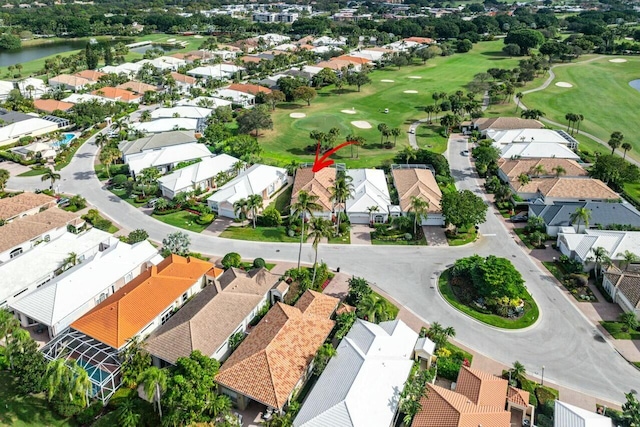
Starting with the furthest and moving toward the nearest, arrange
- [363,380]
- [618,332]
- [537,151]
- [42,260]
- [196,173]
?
[537,151], [196,173], [42,260], [618,332], [363,380]

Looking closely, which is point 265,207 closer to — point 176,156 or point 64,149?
point 176,156

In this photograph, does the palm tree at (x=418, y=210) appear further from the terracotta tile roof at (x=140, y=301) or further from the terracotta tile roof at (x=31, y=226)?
the terracotta tile roof at (x=31, y=226)

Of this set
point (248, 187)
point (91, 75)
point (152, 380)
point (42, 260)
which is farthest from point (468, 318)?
point (91, 75)

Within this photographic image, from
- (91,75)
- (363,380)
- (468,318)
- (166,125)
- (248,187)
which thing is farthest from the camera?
(91,75)

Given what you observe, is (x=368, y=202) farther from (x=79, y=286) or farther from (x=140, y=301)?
(x=79, y=286)

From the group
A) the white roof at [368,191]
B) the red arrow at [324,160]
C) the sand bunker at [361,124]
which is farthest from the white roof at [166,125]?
the white roof at [368,191]

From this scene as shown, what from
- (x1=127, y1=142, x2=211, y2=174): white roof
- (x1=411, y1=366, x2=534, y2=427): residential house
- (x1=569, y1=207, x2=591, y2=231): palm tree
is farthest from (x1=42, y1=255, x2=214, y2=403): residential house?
(x1=569, y1=207, x2=591, y2=231): palm tree
